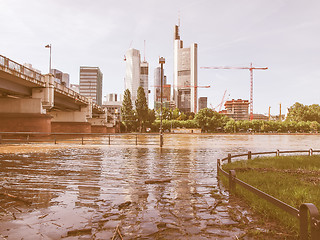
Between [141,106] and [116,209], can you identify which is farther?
[141,106]

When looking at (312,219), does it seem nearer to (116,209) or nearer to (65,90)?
(116,209)

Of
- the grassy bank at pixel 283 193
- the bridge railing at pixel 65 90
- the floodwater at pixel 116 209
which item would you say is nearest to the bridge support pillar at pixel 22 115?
the bridge railing at pixel 65 90

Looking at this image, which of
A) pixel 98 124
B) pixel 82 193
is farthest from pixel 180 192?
pixel 98 124

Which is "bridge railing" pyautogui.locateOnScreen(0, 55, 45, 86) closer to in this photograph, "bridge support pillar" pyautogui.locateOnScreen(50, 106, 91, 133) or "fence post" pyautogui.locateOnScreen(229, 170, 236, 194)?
"fence post" pyautogui.locateOnScreen(229, 170, 236, 194)

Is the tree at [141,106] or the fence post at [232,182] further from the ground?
the tree at [141,106]

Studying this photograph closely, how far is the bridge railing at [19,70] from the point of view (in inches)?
914

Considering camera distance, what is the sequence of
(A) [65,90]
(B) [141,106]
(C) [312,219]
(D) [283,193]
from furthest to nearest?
(B) [141,106] < (A) [65,90] < (D) [283,193] < (C) [312,219]

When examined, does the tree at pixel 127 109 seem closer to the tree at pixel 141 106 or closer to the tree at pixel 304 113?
the tree at pixel 141 106

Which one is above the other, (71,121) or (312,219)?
(71,121)

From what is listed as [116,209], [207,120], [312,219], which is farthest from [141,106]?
[312,219]

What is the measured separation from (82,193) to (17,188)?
→ 6.69 feet

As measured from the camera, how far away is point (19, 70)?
86.1 ft

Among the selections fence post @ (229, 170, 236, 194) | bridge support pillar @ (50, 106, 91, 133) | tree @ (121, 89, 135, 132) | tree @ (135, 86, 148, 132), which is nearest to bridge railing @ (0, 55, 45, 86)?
fence post @ (229, 170, 236, 194)

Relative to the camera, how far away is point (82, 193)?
666 centimetres
